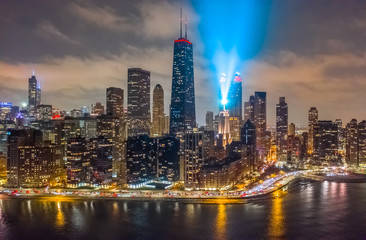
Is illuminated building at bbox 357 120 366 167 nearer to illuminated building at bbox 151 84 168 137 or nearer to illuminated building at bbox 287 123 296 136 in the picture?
illuminated building at bbox 287 123 296 136

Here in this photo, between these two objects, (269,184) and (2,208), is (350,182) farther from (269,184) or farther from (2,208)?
(2,208)

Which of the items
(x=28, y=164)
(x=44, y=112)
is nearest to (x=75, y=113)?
(x=44, y=112)

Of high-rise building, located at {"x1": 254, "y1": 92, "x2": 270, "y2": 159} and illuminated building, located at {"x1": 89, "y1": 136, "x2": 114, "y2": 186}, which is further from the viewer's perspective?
high-rise building, located at {"x1": 254, "y1": 92, "x2": 270, "y2": 159}

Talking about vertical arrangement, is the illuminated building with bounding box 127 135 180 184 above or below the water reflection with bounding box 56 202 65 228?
above

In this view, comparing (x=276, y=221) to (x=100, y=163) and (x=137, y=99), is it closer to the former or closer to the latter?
(x=100, y=163)

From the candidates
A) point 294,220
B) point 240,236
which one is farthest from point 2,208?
point 294,220

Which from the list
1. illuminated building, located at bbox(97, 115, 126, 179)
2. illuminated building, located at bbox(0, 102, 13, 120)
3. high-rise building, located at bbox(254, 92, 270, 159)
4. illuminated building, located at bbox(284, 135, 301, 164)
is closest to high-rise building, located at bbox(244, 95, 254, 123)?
high-rise building, located at bbox(254, 92, 270, 159)

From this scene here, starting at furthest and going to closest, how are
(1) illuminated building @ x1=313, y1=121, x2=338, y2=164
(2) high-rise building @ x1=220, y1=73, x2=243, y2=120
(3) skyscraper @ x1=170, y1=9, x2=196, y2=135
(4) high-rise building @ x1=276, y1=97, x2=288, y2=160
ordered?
(2) high-rise building @ x1=220, y1=73, x2=243, y2=120
(4) high-rise building @ x1=276, y1=97, x2=288, y2=160
(1) illuminated building @ x1=313, y1=121, x2=338, y2=164
(3) skyscraper @ x1=170, y1=9, x2=196, y2=135
